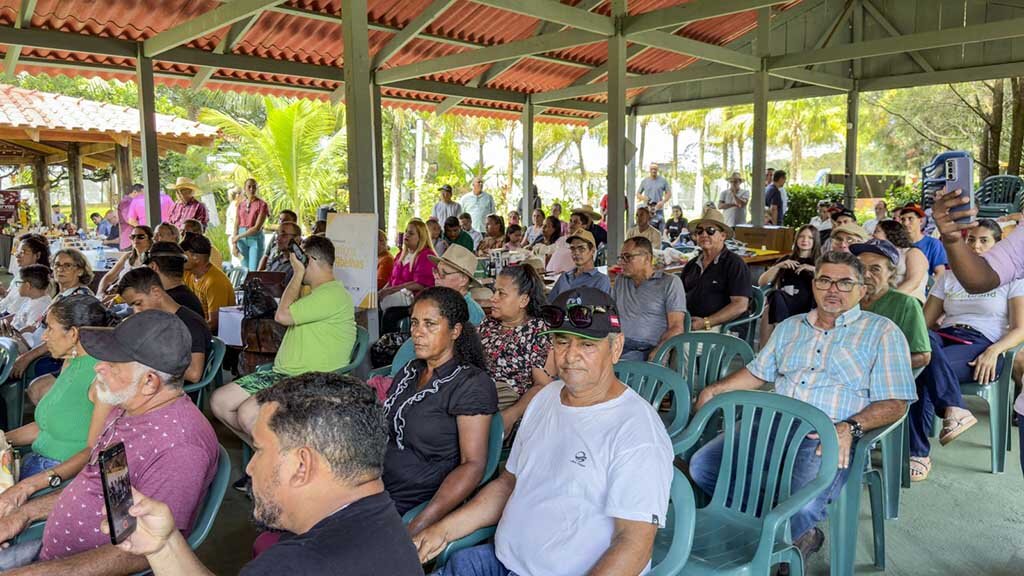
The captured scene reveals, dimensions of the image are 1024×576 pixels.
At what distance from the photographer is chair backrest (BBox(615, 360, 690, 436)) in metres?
2.92

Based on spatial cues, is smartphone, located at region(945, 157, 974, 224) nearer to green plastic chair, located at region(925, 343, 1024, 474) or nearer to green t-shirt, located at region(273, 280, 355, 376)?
green plastic chair, located at region(925, 343, 1024, 474)

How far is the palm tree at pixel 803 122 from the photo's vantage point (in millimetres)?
29641

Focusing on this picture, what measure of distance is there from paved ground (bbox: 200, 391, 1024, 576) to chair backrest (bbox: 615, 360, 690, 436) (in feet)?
2.39

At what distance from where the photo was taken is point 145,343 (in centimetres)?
213

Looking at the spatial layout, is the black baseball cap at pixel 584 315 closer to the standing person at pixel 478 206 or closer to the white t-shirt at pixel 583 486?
the white t-shirt at pixel 583 486

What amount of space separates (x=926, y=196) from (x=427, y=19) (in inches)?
229

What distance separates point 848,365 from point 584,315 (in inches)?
49.9

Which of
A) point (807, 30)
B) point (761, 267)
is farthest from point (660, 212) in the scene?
point (761, 267)

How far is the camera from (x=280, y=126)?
16.5m

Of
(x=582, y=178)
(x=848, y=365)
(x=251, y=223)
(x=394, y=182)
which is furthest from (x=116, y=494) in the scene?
(x=582, y=178)

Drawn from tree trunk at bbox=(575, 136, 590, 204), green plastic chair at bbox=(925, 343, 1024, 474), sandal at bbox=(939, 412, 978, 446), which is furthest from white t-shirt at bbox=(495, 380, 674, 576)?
tree trunk at bbox=(575, 136, 590, 204)

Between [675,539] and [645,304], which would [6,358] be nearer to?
[645,304]

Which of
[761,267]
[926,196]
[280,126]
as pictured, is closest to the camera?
[926,196]

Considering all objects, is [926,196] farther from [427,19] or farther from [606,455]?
[427,19]
